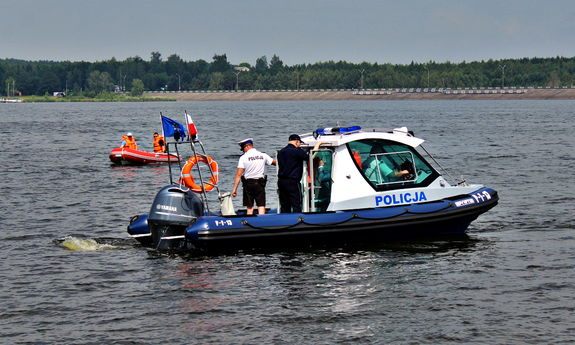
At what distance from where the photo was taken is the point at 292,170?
12.6 meters

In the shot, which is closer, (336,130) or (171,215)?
(171,215)

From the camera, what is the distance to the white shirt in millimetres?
12742

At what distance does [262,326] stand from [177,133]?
14.8ft

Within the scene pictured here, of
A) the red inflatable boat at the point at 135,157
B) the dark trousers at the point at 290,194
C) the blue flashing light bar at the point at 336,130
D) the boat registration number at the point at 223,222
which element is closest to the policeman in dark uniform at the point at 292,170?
the dark trousers at the point at 290,194

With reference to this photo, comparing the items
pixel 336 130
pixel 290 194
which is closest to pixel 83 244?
pixel 290 194

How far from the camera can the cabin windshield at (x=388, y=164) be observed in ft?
42.9

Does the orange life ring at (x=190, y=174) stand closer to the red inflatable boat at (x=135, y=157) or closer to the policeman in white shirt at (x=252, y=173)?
the policeman in white shirt at (x=252, y=173)

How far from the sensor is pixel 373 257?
41.0 feet

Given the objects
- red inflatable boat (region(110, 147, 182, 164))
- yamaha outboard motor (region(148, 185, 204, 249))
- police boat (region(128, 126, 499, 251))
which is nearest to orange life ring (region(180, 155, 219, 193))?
police boat (region(128, 126, 499, 251))

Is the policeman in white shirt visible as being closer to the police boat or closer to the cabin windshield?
the police boat

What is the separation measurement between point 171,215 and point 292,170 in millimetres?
2349

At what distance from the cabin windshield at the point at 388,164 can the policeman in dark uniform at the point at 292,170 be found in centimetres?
99

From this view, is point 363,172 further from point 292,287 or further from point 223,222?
point 292,287

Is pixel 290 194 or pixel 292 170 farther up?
pixel 292 170
